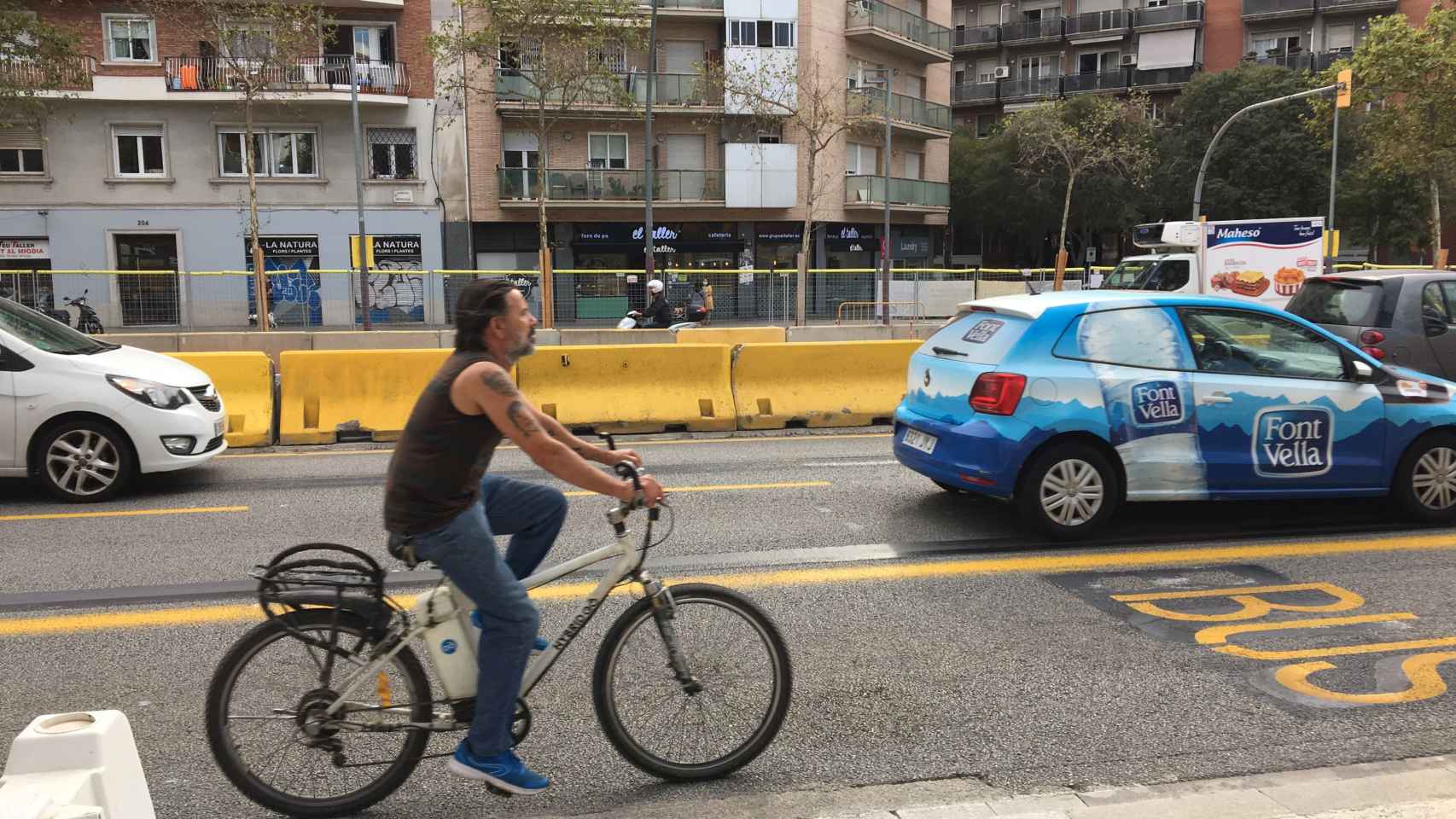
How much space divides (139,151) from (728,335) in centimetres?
2373

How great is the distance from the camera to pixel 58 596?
563 cm

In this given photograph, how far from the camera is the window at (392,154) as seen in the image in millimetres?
33625

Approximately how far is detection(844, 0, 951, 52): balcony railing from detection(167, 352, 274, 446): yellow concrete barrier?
1301 inches

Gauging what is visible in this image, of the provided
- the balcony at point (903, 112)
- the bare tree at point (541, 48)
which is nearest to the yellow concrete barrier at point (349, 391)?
the bare tree at point (541, 48)

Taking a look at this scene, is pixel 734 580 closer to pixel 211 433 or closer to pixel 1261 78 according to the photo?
pixel 211 433

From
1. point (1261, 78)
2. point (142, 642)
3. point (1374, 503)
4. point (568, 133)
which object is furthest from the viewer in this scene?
point (1261, 78)

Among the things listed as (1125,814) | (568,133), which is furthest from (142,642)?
(568,133)

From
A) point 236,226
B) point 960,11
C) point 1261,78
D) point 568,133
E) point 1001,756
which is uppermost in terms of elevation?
point 960,11

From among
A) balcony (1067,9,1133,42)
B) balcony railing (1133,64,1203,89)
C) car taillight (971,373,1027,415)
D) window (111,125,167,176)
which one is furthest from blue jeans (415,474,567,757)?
balcony (1067,9,1133,42)

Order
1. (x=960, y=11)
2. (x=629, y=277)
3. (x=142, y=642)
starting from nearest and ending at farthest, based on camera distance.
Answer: (x=142, y=642) → (x=629, y=277) → (x=960, y=11)

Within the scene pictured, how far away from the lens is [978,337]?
7070 mm

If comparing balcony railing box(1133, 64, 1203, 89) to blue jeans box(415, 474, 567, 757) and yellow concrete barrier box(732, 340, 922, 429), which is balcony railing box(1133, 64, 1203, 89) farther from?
blue jeans box(415, 474, 567, 757)

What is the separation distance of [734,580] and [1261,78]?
49901 mm

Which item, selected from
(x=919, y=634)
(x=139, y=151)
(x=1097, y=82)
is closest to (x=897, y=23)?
(x=1097, y=82)
